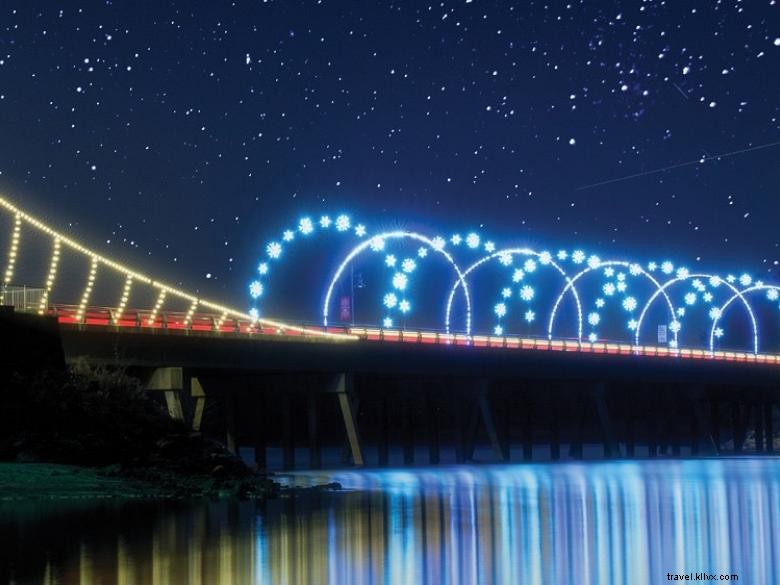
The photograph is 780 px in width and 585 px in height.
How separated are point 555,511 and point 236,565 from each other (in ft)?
53.9

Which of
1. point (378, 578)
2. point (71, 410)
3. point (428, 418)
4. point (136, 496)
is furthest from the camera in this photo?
point (428, 418)

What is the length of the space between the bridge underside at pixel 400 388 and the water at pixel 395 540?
2616cm

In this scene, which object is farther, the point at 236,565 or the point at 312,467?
the point at 312,467

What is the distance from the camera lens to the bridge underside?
70812 mm

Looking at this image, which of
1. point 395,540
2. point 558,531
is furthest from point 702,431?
point 395,540

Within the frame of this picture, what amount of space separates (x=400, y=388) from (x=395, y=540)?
8119 centimetres

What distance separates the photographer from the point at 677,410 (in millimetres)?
138125

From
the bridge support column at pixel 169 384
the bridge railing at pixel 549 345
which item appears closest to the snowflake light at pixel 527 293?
the bridge railing at pixel 549 345

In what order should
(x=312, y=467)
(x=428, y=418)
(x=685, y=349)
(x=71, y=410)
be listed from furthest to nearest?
(x=685, y=349)
(x=428, y=418)
(x=312, y=467)
(x=71, y=410)

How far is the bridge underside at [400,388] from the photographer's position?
232 ft

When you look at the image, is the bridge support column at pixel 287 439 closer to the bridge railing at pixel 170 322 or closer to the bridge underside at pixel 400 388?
the bridge underside at pixel 400 388

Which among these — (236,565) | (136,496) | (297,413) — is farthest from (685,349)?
(236,565)

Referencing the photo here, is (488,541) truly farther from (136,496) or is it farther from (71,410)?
(71,410)

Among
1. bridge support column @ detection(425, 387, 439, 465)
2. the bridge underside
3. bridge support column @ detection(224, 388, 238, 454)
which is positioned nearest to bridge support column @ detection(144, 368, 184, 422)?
the bridge underside
